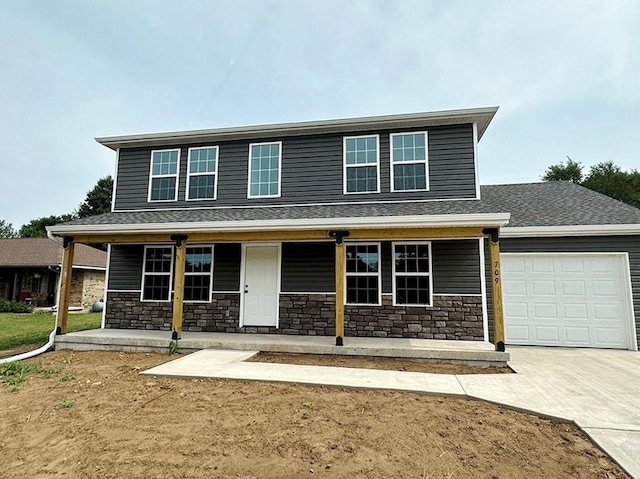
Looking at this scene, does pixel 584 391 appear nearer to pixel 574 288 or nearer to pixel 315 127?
pixel 574 288

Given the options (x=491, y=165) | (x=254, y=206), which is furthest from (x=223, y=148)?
(x=491, y=165)

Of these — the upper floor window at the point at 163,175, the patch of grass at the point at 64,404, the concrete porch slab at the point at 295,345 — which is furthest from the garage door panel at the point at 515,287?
the upper floor window at the point at 163,175

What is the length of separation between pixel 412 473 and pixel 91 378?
5.01 meters

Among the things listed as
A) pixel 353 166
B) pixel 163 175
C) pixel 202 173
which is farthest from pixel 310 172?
pixel 163 175

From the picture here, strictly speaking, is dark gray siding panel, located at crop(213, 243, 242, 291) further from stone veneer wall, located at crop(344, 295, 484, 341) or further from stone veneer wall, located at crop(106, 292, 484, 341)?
stone veneer wall, located at crop(344, 295, 484, 341)

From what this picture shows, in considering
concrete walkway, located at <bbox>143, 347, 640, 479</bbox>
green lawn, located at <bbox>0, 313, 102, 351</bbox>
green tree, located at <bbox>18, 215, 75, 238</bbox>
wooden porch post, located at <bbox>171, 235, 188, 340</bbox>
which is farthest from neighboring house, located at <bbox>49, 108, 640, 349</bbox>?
green tree, located at <bbox>18, 215, 75, 238</bbox>

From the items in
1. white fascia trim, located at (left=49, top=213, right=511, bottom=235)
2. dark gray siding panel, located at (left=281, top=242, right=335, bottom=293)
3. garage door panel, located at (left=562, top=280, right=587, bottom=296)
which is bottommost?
garage door panel, located at (left=562, top=280, right=587, bottom=296)

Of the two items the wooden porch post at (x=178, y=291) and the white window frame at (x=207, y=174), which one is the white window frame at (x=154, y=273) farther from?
the wooden porch post at (x=178, y=291)

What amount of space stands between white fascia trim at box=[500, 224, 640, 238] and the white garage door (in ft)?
1.56

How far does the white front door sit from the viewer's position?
802cm

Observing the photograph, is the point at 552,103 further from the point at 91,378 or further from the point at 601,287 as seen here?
the point at 91,378

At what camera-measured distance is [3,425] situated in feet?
11.8

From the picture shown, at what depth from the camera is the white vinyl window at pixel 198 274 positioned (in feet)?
27.5

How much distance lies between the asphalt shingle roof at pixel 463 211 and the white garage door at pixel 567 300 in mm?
887
